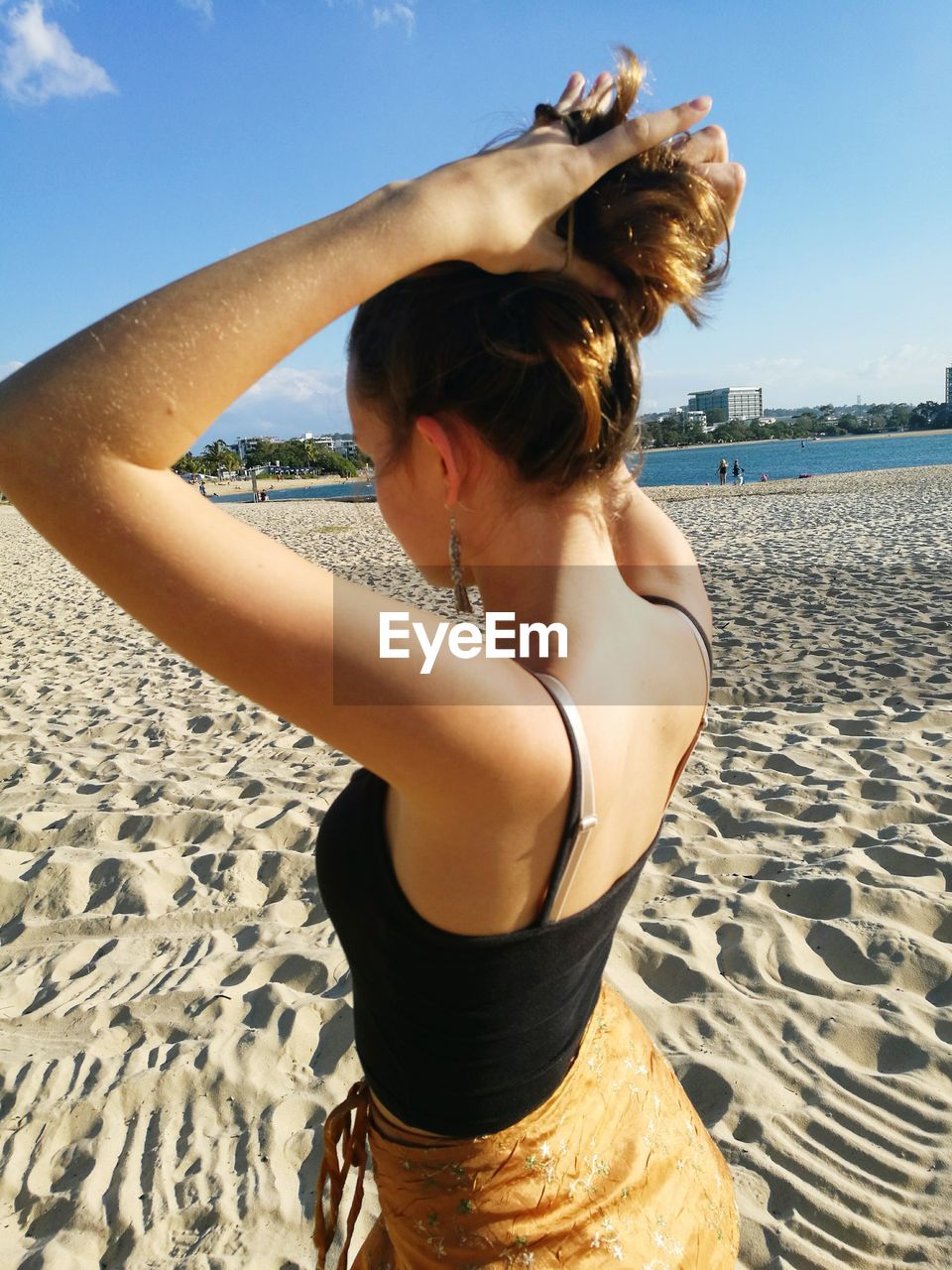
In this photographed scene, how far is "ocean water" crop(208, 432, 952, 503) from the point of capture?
57656mm

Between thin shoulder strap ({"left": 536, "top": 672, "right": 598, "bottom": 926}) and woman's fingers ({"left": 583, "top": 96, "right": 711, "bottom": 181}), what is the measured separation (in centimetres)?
56

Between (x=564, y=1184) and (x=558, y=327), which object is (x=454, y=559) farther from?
(x=564, y=1184)

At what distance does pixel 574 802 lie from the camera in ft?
2.68

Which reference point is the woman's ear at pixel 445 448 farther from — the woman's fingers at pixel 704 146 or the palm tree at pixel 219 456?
the palm tree at pixel 219 456

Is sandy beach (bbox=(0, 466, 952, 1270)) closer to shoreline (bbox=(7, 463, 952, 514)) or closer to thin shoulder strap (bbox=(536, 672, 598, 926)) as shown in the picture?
thin shoulder strap (bbox=(536, 672, 598, 926))

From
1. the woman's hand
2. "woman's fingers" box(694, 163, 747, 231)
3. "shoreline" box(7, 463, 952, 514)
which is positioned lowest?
"shoreline" box(7, 463, 952, 514)

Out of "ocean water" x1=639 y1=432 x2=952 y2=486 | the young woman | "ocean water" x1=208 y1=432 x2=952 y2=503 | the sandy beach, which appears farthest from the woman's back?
"ocean water" x1=639 y1=432 x2=952 y2=486

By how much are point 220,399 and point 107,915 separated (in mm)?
3433

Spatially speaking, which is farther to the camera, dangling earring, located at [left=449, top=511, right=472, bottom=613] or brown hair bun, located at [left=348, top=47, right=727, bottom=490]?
dangling earring, located at [left=449, top=511, right=472, bottom=613]

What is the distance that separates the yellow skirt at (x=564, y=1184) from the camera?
3.41 feet

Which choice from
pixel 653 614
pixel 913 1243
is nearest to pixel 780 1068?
pixel 913 1243

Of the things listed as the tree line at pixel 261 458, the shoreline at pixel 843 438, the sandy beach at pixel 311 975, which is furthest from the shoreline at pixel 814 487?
the shoreline at pixel 843 438

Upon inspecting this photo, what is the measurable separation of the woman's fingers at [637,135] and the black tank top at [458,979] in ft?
1.84

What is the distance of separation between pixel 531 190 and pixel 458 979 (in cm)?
83
